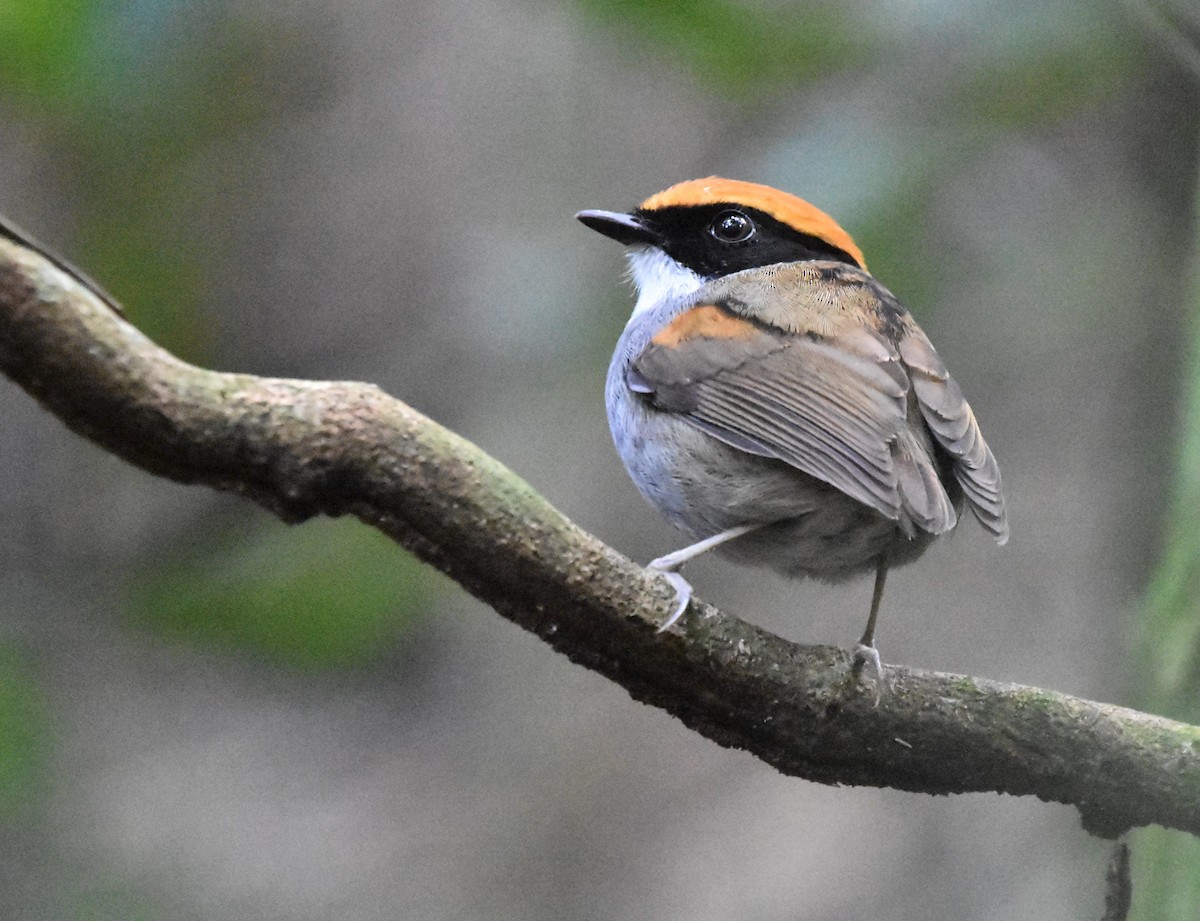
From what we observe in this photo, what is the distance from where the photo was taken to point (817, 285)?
4.06 metres

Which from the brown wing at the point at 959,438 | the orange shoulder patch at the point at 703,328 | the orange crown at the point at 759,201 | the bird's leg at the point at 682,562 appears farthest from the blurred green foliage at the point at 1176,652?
the orange crown at the point at 759,201

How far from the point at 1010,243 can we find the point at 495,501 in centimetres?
376

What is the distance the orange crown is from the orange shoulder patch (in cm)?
57

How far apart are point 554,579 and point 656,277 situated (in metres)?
2.19

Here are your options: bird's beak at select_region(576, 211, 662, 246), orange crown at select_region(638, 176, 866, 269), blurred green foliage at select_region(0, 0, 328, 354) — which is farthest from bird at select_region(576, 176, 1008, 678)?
blurred green foliage at select_region(0, 0, 328, 354)

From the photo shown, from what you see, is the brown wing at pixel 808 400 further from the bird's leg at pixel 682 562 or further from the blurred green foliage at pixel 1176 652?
the blurred green foliage at pixel 1176 652

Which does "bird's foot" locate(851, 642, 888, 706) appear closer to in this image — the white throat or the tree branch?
the tree branch

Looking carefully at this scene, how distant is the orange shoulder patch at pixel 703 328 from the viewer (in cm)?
381

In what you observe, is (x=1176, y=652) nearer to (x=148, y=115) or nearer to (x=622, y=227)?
(x=622, y=227)

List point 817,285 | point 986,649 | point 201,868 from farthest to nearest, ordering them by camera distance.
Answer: point 986,649, point 201,868, point 817,285

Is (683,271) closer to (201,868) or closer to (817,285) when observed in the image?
(817,285)

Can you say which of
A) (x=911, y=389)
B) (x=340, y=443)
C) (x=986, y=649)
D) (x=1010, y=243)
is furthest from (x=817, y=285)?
(x=986, y=649)

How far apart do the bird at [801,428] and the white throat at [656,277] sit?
0.18 m

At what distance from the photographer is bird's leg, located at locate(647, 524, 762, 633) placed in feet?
8.59
